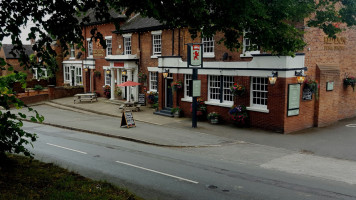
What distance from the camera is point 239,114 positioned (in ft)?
62.5

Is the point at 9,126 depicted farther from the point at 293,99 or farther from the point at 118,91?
the point at 118,91

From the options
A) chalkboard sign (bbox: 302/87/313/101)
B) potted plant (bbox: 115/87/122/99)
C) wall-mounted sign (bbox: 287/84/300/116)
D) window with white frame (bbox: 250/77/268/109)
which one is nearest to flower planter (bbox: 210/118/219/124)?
window with white frame (bbox: 250/77/268/109)

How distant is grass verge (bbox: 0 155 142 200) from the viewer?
7.17m

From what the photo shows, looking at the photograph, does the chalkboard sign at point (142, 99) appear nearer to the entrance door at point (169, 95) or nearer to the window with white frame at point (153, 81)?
the window with white frame at point (153, 81)

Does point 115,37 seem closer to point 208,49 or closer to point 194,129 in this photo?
point 208,49

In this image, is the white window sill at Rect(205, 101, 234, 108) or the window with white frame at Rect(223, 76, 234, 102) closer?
the white window sill at Rect(205, 101, 234, 108)

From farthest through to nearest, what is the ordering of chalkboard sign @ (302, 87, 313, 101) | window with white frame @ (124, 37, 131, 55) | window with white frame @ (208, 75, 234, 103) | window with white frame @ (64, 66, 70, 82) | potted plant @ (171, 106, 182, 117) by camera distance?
window with white frame @ (64, 66, 70, 82), window with white frame @ (124, 37, 131, 55), potted plant @ (171, 106, 182, 117), window with white frame @ (208, 75, 234, 103), chalkboard sign @ (302, 87, 313, 101)

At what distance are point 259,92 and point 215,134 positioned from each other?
370 centimetres

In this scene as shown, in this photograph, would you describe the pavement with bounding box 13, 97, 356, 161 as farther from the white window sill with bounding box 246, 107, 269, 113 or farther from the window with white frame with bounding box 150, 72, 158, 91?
the window with white frame with bounding box 150, 72, 158, 91

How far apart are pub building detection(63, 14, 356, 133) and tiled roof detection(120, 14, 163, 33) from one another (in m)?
0.11

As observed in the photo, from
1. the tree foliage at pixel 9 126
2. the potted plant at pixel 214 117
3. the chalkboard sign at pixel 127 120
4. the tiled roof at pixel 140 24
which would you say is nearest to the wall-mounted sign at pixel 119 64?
the tiled roof at pixel 140 24

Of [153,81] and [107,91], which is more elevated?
[153,81]

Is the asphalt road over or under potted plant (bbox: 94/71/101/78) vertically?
under

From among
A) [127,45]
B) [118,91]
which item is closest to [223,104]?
[118,91]
